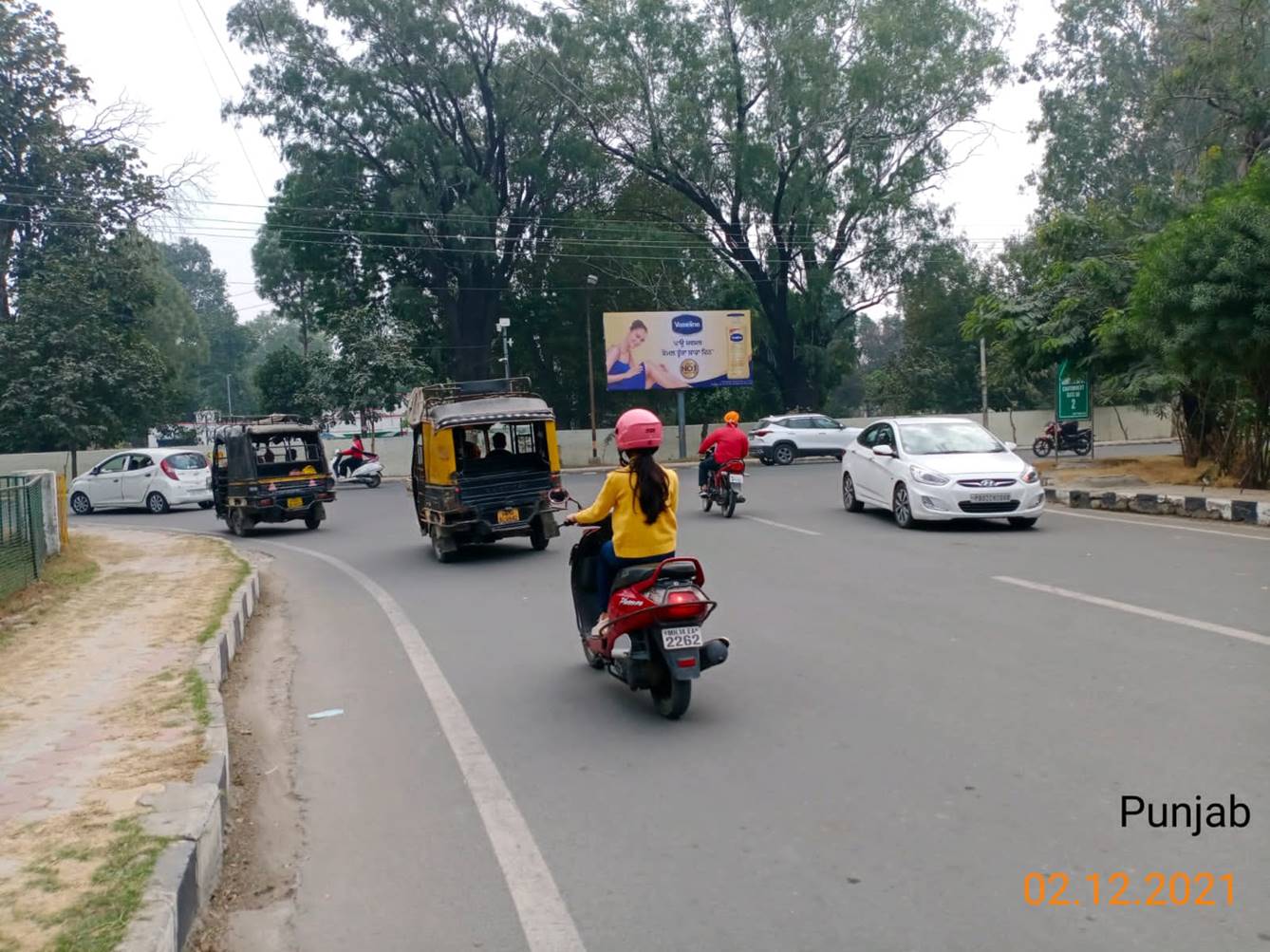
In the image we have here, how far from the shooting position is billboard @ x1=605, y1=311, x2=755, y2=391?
40.8 m

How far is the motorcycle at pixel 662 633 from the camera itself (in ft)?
20.4

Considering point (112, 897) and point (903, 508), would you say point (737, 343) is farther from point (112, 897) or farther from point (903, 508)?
point (112, 897)

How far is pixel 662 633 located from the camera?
6.22m

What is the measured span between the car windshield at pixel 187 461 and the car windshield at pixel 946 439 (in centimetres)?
1891

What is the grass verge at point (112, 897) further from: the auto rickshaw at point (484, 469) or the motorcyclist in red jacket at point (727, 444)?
the motorcyclist in red jacket at point (727, 444)

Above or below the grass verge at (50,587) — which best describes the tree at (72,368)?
above

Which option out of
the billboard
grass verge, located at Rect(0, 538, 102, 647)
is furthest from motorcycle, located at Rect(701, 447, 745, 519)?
the billboard

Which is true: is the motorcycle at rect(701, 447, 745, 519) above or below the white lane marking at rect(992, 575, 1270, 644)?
above

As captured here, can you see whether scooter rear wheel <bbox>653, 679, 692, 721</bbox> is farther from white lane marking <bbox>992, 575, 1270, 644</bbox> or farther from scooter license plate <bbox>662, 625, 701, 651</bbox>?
white lane marking <bbox>992, 575, 1270, 644</bbox>

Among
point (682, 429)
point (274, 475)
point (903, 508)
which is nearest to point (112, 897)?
point (903, 508)

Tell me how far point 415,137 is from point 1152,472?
29.6m

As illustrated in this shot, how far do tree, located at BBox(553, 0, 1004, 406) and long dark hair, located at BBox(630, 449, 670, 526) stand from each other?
115 ft

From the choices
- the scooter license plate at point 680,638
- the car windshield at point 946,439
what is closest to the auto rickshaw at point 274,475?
the car windshield at point 946,439
